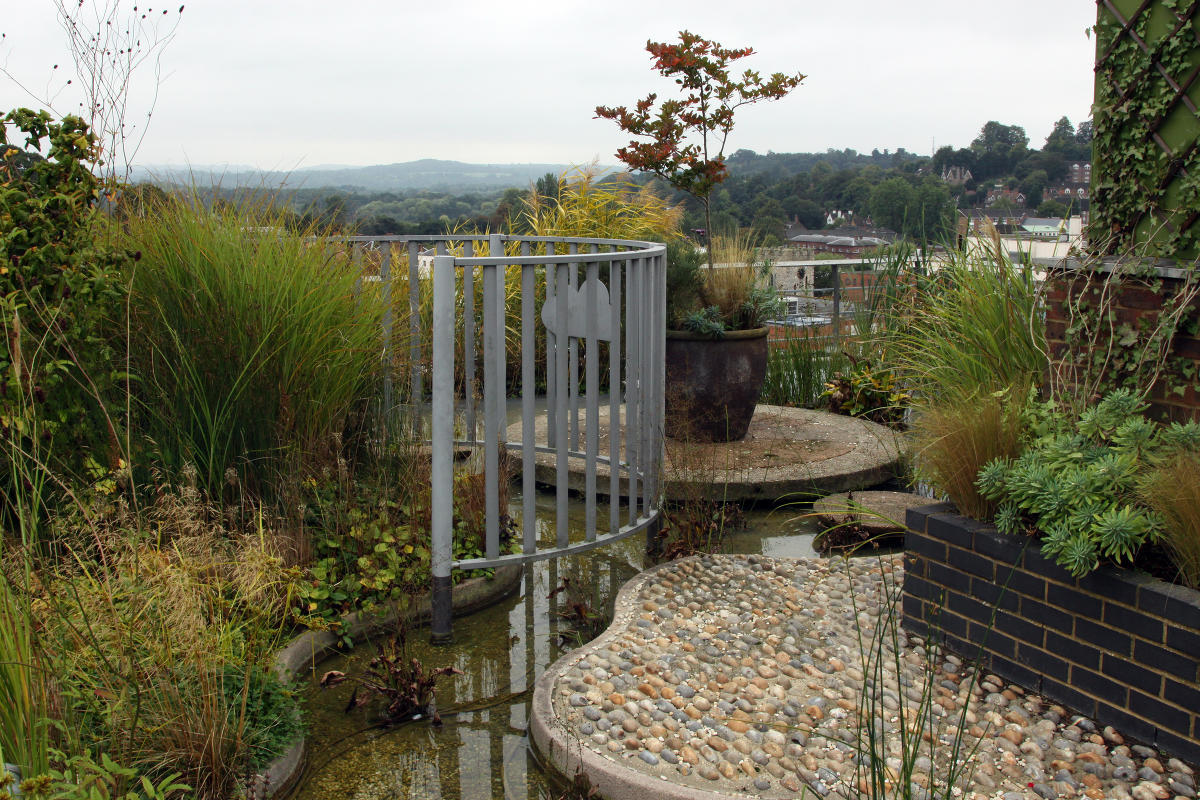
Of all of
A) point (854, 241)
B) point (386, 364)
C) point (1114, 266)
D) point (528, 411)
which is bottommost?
point (528, 411)

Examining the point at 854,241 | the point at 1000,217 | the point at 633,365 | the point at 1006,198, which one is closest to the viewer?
the point at 633,365

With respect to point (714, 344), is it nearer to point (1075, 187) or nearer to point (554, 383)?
point (554, 383)

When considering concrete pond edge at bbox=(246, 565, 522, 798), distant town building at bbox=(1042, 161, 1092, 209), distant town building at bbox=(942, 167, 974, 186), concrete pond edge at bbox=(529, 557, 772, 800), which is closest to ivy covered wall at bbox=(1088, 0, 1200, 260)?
distant town building at bbox=(1042, 161, 1092, 209)

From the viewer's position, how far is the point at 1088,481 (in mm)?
3225

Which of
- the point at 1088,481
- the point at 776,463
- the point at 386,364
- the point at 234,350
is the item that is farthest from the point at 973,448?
the point at 234,350

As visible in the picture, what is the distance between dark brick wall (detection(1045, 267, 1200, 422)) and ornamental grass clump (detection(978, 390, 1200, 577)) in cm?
10

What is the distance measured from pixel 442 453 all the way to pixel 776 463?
269 centimetres

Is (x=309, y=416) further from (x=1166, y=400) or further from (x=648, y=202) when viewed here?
(x=648, y=202)

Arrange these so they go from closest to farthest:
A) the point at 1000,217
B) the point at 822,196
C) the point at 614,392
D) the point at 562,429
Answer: the point at 562,429, the point at 614,392, the point at 1000,217, the point at 822,196

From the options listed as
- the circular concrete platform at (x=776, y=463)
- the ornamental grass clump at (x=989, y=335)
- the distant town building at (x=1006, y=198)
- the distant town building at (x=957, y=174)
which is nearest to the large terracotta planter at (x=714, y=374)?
the circular concrete platform at (x=776, y=463)

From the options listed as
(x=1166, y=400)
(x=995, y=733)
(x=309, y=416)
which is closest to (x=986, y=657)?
(x=995, y=733)

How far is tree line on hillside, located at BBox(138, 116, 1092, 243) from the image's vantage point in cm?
597

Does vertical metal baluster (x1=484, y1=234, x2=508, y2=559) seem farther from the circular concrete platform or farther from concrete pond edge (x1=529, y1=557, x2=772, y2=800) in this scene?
the circular concrete platform

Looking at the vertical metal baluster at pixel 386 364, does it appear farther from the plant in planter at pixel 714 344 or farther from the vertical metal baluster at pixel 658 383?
the plant in planter at pixel 714 344
